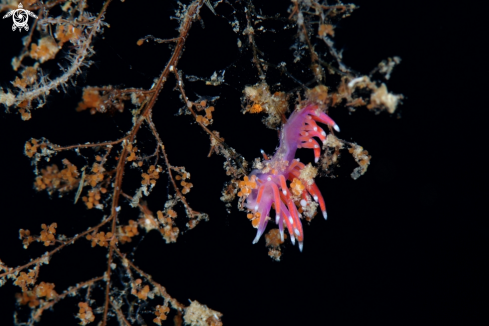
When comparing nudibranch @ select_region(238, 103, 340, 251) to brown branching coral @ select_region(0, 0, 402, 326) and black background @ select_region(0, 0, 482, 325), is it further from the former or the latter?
black background @ select_region(0, 0, 482, 325)

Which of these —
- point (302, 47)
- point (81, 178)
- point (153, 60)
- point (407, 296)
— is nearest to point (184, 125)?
point (153, 60)

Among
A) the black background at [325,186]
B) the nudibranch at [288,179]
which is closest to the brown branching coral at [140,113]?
the nudibranch at [288,179]

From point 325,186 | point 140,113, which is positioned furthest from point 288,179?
point 140,113

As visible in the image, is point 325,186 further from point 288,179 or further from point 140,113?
point 140,113

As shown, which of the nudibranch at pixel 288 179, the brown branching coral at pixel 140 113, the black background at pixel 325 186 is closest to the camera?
the brown branching coral at pixel 140 113

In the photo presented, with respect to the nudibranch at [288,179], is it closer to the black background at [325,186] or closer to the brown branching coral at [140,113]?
the brown branching coral at [140,113]

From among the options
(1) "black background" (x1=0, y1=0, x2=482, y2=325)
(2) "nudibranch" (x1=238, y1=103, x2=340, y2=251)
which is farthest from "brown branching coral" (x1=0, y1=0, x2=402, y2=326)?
(1) "black background" (x1=0, y1=0, x2=482, y2=325)
